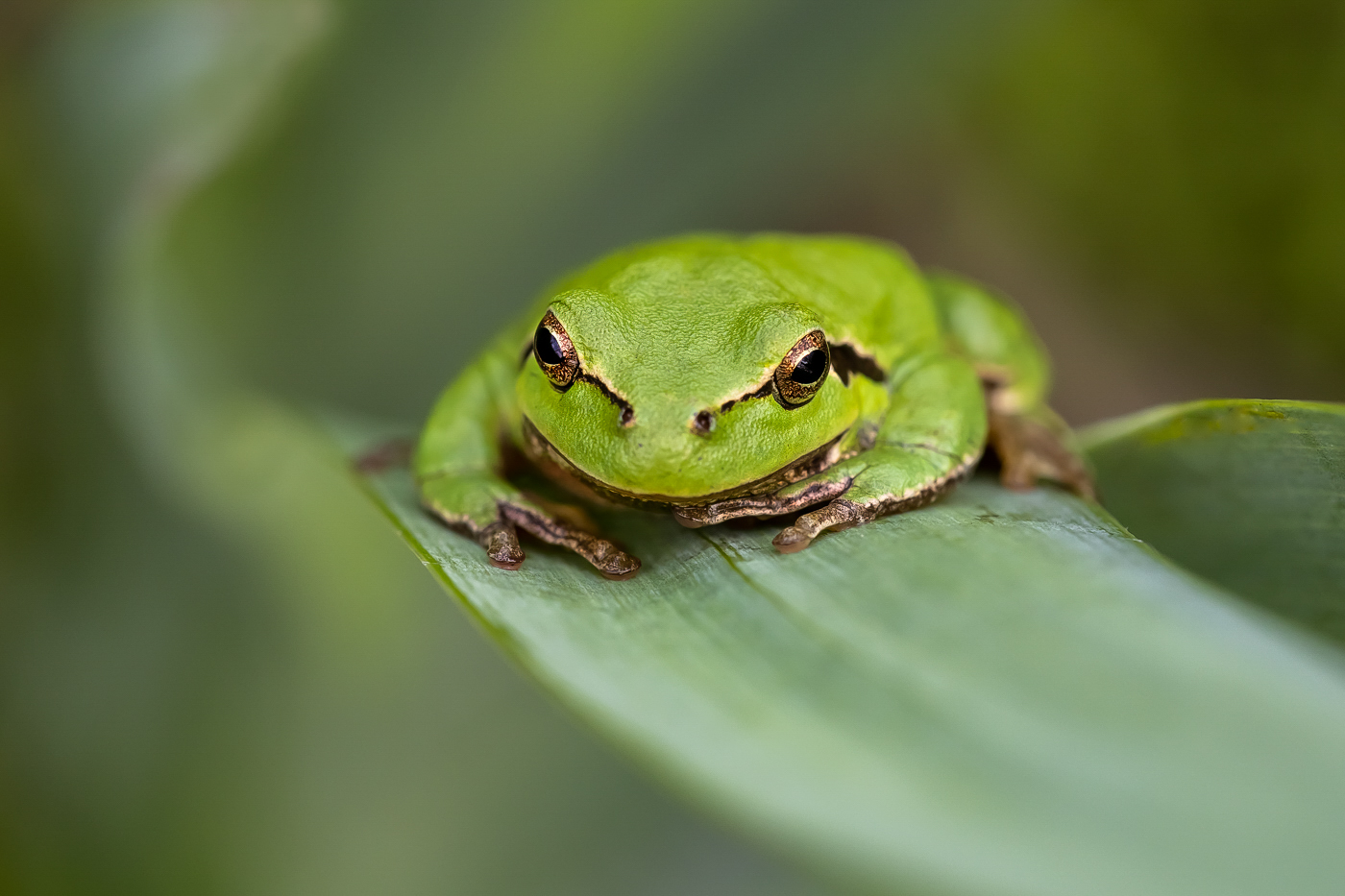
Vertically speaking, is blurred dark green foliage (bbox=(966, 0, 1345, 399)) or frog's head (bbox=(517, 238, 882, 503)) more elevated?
blurred dark green foliage (bbox=(966, 0, 1345, 399))

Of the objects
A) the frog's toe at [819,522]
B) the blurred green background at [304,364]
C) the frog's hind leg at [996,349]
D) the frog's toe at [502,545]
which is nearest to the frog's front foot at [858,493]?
the frog's toe at [819,522]

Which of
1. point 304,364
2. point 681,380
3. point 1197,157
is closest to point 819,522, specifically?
point 681,380

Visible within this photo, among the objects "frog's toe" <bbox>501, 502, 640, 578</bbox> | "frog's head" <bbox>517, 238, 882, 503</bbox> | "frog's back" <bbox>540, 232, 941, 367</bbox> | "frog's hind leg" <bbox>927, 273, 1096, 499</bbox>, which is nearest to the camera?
"frog's toe" <bbox>501, 502, 640, 578</bbox>

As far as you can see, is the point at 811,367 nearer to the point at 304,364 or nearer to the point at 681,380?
the point at 681,380

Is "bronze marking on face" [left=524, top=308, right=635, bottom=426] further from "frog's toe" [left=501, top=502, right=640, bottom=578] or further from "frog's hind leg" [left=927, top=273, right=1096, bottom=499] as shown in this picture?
"frog's hind leg" [left=927, top=273, right=1096, bottom=499]

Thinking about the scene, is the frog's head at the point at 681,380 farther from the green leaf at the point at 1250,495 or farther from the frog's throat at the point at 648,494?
the green leaf at the point at 1250,495

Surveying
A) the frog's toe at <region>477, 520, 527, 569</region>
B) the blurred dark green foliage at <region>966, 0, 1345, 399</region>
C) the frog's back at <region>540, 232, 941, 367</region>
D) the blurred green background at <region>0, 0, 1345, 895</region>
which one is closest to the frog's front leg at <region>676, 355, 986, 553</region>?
the frog's back at <region>540, 232, 941, 367</region>
